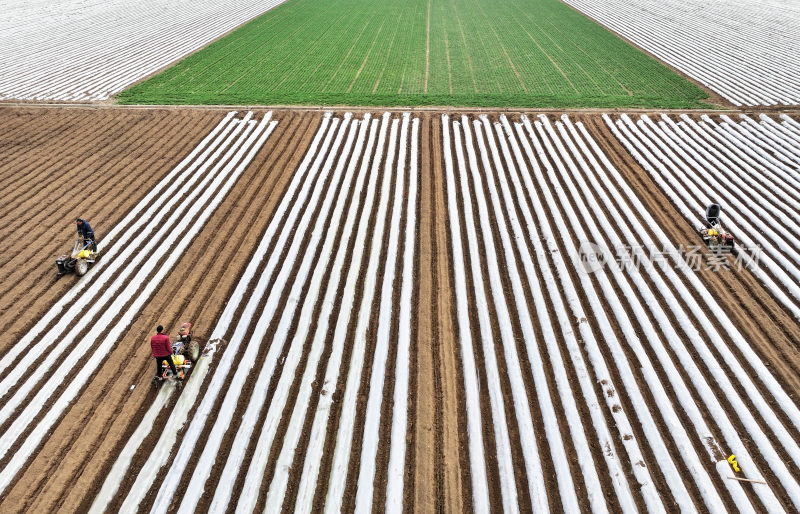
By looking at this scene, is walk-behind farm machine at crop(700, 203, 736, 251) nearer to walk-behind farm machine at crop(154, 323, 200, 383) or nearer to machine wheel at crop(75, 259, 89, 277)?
walk-behind farm machine at crop(154, 323, 200, 383)

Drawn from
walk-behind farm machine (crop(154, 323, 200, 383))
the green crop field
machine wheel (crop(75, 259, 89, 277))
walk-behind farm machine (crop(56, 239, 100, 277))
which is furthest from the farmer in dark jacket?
the green crop field

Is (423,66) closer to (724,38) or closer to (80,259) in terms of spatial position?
(80,259)

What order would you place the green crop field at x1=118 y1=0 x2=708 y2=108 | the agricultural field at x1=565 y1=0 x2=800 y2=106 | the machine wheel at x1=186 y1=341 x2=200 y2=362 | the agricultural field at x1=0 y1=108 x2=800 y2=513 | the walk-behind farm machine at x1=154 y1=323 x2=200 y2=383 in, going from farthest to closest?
the agricultural field at x1=565 y1=0 x2=800 y2=106
the green crop field at x1=118 y1=0 x2=708 y2=108
the machine wheel at x1=186 y1=341 x2=200 y2=362
the walk-behind farm machine at x1=154 y1=323 x2=200 y2=383
the agricultural field at x1=0 y1=108 x2=800 y2=513

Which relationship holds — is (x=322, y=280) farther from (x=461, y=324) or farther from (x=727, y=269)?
(x=727, y=269)

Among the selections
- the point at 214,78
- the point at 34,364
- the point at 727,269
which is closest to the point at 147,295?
the point at 34,364

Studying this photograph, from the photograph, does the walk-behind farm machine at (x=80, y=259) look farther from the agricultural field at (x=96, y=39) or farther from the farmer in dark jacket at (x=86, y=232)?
the agricultural field at (x=96, y=39)

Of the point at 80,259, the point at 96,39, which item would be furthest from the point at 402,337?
the point at 96,39

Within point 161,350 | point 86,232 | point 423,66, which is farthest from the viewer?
point 423,66
